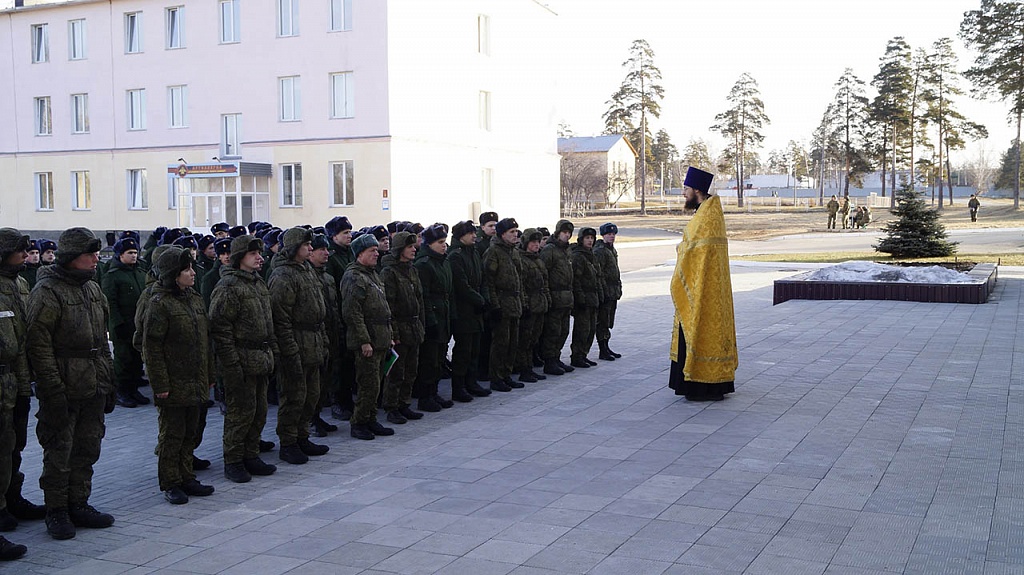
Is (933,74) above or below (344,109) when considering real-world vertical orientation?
above

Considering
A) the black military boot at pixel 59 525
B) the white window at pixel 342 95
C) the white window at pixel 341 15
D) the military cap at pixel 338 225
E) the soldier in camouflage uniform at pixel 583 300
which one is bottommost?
the black military boot at pixel 59 525

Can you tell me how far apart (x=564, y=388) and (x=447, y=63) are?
1195 inches

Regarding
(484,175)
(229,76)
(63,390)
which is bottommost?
(63,390)

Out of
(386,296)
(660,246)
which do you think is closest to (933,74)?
(660,246)

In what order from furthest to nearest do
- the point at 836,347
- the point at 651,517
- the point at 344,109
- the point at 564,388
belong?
1. the point at 344,109
2. the point at 836,347
3. the point at 564,388
4. the point at 651,517

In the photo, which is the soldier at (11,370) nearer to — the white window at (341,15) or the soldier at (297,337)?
the soldier at (297,337)

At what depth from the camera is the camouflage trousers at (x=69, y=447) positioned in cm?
600

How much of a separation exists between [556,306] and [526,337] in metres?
0.58

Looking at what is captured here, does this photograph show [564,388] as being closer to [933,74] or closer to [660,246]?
[660,246]

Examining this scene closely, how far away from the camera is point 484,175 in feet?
140

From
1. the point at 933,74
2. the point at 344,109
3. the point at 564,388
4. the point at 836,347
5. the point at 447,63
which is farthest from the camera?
the point at 933,74

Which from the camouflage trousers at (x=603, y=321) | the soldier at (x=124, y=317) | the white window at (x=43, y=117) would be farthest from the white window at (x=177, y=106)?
the camouflage trousers at (x=603, y=321)

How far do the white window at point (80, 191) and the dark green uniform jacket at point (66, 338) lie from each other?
131 ft

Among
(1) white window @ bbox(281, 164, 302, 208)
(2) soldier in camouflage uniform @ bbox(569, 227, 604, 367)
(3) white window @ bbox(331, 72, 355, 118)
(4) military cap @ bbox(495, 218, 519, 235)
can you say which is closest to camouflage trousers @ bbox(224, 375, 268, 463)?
(4) military cap @ bbox(495, 218, 519, 235)
